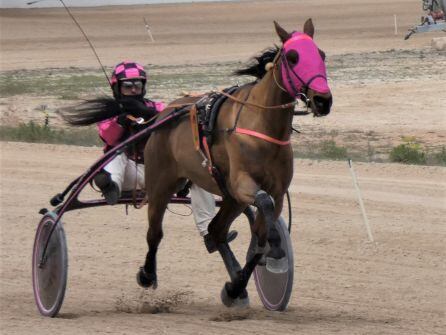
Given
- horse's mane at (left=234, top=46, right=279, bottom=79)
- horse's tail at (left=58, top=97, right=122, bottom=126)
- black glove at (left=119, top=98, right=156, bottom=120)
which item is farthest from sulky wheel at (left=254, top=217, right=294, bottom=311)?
horse's tail at (left=58, top=97, right=122, bottom=126)

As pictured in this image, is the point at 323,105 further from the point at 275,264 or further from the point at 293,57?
the point at 275,264

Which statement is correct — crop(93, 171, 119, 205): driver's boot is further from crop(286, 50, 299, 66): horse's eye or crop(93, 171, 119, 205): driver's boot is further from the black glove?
crop(286, 50, 299, 66): horse's eye

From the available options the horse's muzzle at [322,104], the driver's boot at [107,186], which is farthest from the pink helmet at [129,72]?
the horse's muzzle at [322,104]

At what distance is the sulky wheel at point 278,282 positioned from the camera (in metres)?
7.28

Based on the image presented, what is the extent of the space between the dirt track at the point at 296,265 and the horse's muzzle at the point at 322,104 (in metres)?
1.23

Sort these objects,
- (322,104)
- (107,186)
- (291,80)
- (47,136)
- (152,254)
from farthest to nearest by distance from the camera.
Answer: (47,136)
(152,254)
(107,186)
(291,80)
(322,104)

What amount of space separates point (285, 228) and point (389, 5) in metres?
40.6

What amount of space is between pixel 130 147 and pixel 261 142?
1599 mm

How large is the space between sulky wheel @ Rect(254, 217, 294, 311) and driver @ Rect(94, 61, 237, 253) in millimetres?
352

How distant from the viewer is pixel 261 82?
6980mm

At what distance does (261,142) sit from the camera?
267 inches

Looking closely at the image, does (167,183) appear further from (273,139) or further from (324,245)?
(324,245)

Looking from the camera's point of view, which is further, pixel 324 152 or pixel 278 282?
pixel 324 152

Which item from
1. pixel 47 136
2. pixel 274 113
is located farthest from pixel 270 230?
pixel 47 136
